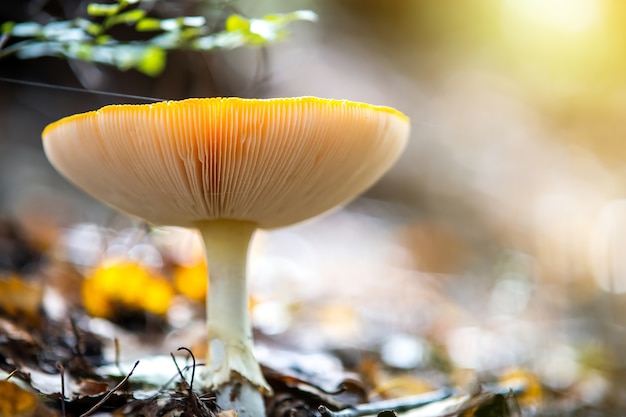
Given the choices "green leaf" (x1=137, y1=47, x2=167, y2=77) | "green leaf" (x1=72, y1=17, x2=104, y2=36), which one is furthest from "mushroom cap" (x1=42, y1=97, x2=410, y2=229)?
"green leaf" (x1=137, y1=47, x2=167, y2=77)

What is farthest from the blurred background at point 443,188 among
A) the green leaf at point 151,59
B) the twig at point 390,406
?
the twig at point 390,406

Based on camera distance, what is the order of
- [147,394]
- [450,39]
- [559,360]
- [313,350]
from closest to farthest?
[147,394] < [313,350] < [559,360] < [450,39]

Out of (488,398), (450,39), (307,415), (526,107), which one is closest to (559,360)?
(488,398)

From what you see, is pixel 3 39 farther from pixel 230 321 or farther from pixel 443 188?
pixel 443 188

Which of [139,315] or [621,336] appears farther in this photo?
[621,336]

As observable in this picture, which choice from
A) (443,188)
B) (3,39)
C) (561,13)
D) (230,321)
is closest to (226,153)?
(230,321)

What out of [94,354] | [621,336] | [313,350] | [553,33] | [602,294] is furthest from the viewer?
[553,33]

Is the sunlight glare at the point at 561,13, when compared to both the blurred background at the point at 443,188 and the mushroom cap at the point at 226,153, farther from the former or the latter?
the mushroom cap at the point at 226,153

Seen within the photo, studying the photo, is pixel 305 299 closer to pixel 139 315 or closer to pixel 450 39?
pixel 139 315
